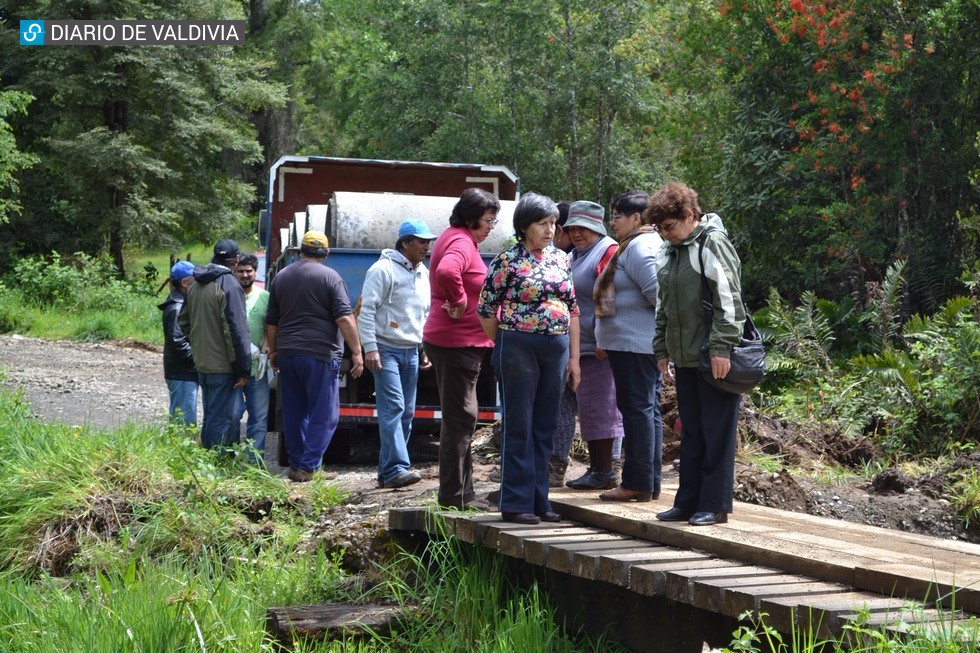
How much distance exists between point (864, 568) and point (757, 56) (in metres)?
12.4

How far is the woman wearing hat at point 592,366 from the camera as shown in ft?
21.3

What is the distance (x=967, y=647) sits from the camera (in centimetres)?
356

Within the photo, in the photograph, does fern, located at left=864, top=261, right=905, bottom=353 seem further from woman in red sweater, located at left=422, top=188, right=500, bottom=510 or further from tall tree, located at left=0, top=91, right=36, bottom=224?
tall tree, located at left=0, top=91, right=36, bottom=224

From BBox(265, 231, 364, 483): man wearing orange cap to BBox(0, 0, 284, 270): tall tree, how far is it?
20.2 metres

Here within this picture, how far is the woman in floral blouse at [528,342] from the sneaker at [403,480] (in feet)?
7.85

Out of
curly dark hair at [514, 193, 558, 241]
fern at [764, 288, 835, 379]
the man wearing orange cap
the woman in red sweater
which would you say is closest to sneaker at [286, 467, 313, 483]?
the man wearing orange cap

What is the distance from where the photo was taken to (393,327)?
26.8 ft

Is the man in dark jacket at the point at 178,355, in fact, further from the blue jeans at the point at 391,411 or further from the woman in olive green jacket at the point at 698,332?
the woman in olive green jacket at the point at 698,332

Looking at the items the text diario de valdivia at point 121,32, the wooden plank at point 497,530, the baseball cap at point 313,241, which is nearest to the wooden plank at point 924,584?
the wooden plank at point 497,530

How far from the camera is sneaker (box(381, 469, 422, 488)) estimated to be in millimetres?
8070

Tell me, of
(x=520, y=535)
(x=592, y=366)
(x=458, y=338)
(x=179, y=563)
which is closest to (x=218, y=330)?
(x=179, y=563)

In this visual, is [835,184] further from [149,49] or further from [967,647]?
[149,49]

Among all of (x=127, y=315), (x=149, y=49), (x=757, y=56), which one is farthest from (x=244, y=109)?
(x=757, y=56)

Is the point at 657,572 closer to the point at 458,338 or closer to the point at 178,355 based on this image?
the point at 458,338
